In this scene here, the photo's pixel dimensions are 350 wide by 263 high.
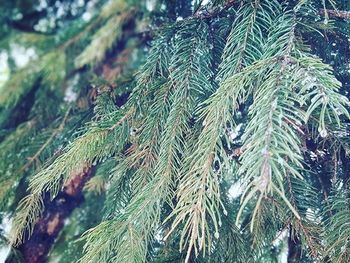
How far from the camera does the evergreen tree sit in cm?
69

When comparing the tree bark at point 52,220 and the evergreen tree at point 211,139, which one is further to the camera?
the tree bark at point 52,220

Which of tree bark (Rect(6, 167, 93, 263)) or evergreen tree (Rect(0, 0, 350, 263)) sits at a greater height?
evergreen tree (Rect(0, 0, 350, 263))

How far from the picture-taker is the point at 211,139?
0.72m

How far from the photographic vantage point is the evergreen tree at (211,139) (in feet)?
2.27

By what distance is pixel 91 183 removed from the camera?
1285 millimetres

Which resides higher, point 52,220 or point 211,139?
point 211,139

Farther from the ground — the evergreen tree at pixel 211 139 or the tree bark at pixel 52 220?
the evergreen tree at pixel 211 139

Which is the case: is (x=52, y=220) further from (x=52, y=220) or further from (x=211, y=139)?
(x=211, y=139)

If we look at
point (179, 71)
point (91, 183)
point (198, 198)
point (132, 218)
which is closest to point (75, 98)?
point (91, 183)

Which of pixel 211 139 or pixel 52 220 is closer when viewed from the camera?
pixel 211 139

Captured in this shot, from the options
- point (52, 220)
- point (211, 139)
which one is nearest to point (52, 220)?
point (52, 220)

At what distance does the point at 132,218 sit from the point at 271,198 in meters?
0.32

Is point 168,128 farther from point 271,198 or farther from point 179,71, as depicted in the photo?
point 271,198

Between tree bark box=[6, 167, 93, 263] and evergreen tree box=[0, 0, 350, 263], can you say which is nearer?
evergreen tree box=[0, 0, 350, 263]
